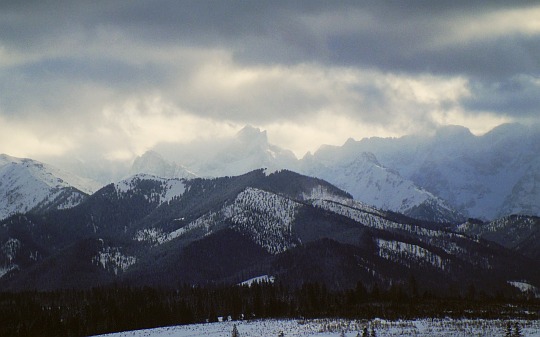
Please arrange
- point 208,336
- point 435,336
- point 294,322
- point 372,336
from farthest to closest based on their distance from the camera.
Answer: point 294,322
point 208,336
point 435,336
point 372,336

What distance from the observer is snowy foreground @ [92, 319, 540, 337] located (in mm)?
158375

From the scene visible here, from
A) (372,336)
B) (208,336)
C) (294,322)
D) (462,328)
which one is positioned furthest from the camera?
(294,322)

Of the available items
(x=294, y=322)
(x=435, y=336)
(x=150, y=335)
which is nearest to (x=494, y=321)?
(x=435, y=336)

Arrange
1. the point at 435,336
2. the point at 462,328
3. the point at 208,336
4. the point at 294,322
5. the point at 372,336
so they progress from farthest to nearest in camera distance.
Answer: the point at 294,322, the point at 208,336, the point at 462,328, the point at 435,336, the point at 372,336

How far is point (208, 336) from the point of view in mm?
178375

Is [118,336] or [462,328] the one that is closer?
[462,328]

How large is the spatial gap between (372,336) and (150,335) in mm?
69866

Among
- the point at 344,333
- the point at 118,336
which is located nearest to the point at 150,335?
the point at 118,336

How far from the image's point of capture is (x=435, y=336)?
15375 cm

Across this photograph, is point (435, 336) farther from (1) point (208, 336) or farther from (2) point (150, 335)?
(2) point (150, 335)

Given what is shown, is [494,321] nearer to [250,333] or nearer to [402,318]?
[402,318]

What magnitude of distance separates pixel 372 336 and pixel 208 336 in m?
49.6

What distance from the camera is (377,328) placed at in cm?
16725

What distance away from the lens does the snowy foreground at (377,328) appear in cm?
15838
